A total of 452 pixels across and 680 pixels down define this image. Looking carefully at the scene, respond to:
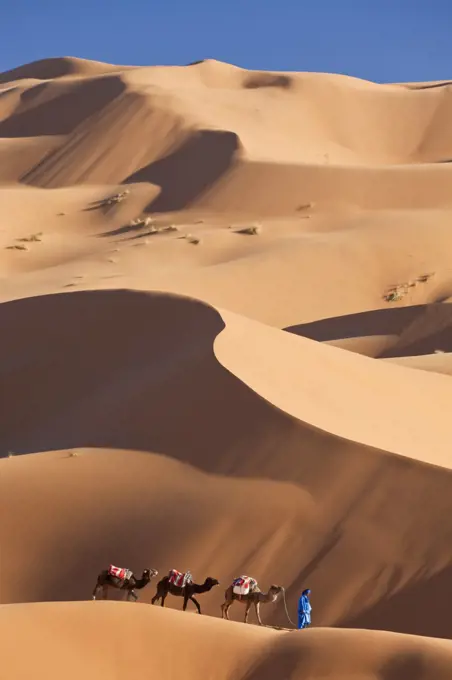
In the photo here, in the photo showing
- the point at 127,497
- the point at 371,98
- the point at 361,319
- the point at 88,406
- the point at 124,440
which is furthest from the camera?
the point at 371,98

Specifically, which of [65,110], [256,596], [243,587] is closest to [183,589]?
[243,587]

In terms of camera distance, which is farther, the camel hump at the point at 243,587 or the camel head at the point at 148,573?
the camel head at the point at 148,573

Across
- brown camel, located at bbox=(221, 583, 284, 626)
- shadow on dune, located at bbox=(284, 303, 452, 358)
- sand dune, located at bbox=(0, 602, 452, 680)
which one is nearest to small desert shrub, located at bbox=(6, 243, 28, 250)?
shadow on dune, located at bbox=(284, 303, 452, 358)

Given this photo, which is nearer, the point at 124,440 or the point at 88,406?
the point at 124,440

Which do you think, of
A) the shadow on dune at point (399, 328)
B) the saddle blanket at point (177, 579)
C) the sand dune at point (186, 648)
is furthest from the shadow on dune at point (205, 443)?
the shadow on dune at point (399, 328)

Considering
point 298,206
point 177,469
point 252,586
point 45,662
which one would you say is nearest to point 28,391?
point 177,469

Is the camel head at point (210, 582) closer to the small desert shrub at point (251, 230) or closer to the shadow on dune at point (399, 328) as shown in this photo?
the shadow on dune at point (399, 328)

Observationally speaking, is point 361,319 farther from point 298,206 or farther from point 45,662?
point 45,662
